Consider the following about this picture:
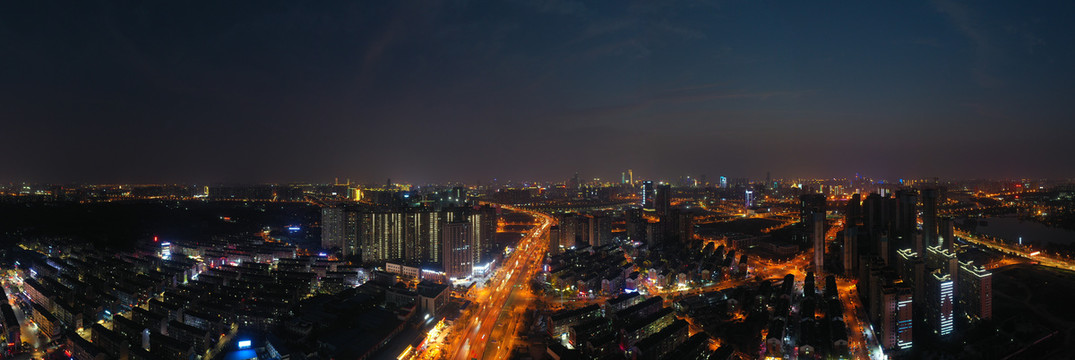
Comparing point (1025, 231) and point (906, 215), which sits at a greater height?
point (906, 215)

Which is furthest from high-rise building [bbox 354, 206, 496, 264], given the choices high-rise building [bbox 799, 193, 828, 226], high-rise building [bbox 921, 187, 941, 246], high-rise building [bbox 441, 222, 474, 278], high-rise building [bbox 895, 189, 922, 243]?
high-rise building [bbox 799, 193, 828, 226]

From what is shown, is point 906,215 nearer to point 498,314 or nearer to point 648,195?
point 498,314

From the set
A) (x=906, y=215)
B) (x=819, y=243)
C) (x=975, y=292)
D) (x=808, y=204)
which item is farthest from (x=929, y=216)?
(x=808, y=204)

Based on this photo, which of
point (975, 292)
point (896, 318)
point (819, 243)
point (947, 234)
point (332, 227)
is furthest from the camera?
point (332, 227)

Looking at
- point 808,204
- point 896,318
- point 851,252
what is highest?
point 808,204

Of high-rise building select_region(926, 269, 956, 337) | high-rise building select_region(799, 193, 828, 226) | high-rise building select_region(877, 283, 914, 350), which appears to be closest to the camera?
high-rise building select_region(877, 283, 914, 350)

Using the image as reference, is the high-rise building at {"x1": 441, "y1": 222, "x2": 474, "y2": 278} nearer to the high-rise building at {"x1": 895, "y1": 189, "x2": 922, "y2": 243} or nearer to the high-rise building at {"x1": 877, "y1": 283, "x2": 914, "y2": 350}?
the high-rise building at {"x1": 877, "y1": 283, "x2": 914, "y2": 350}

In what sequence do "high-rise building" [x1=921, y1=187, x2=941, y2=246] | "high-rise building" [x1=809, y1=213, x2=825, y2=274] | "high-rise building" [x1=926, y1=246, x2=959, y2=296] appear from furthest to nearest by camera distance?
"high-rise building" [x1=809, y1=213, x2=825, y2=274] → "high-rise building" [x1=921, y1=187, x2=941, y2=246] → "high-rise building" [x1=926, y1=246, x2=959, y2=296]

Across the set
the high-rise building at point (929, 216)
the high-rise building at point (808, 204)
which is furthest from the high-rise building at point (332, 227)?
the high-rise building at point (808, 204)
